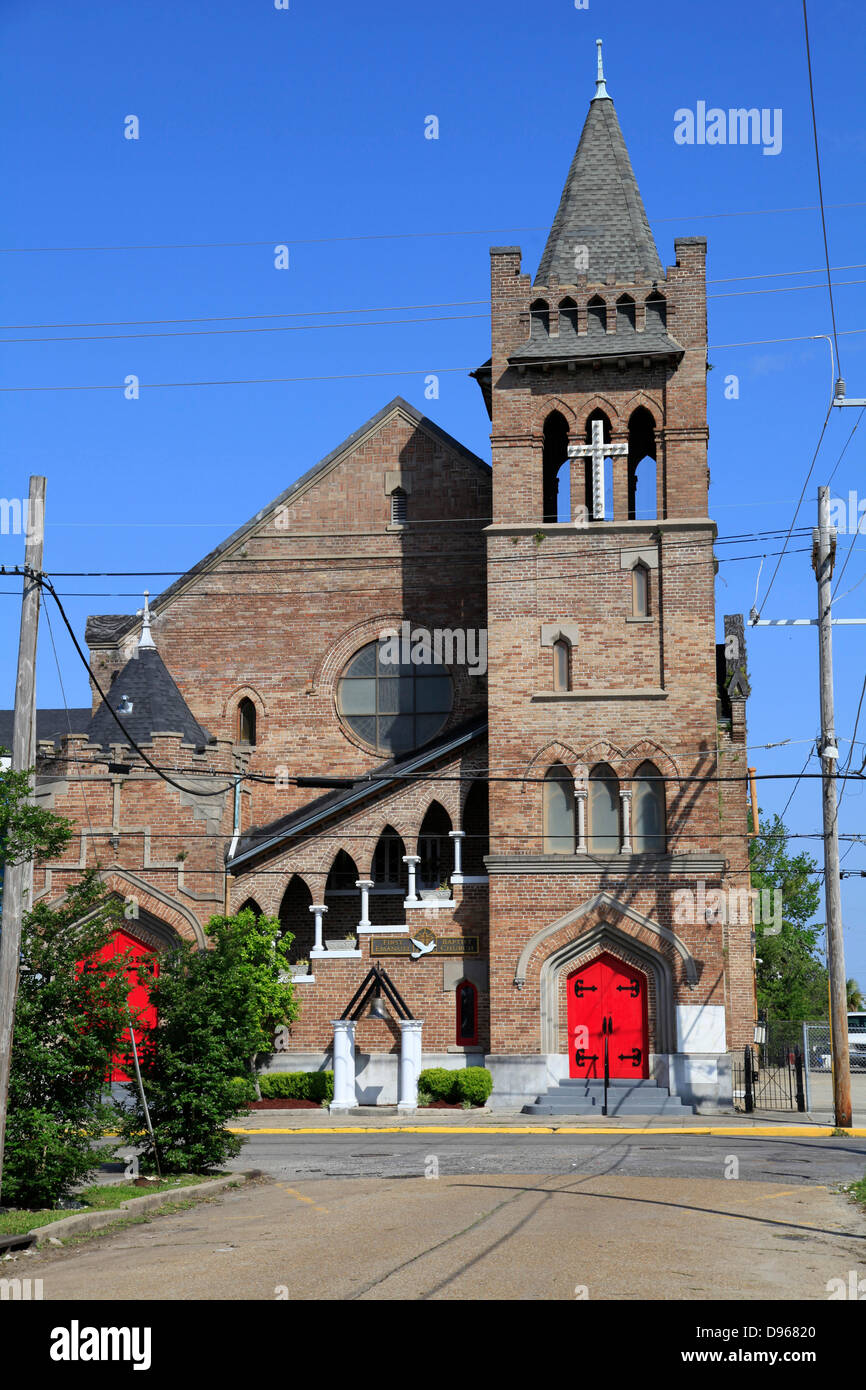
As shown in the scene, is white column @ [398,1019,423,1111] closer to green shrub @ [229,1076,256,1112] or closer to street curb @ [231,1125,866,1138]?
street curb @ [231,1125,866,1138]

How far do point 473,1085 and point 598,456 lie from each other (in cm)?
1357

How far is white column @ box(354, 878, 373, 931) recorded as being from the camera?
3253 cm

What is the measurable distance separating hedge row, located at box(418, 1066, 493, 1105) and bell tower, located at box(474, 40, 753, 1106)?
0.88 m

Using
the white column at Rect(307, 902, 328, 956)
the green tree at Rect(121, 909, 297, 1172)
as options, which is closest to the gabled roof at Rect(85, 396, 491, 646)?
the white column at Rect(307, 902, 328, 956)

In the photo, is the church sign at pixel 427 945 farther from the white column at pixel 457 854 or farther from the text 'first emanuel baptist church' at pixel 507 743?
the white column at pixel 457 854

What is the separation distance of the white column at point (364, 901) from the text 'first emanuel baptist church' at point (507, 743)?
85mm

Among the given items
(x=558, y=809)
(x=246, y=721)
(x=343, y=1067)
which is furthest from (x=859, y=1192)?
A: (x=246, y=721)

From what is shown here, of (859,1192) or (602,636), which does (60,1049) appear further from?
(602,636)

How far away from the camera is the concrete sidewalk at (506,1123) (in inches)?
1050

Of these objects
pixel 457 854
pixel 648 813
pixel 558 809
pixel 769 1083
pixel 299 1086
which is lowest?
pixel 769 1083

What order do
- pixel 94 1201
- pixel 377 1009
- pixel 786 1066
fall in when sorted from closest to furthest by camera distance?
pixel 94 1201, pixel 377 1009, pixel 786 1066

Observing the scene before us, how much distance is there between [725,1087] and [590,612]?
33.2 feet

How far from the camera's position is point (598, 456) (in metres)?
32.7
